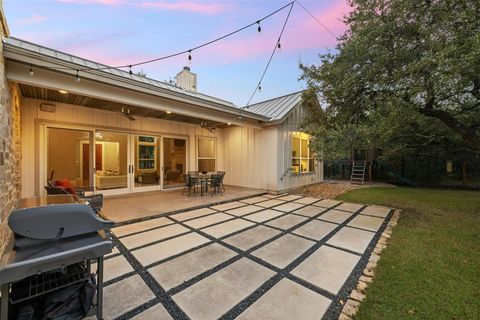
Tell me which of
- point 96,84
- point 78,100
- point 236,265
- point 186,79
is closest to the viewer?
point 236,265

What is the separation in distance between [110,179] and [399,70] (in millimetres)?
8723

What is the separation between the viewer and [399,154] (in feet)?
33.7

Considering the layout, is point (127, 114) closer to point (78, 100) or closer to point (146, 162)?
point (78, 100)

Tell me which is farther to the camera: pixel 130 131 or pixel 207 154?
pixel 207 154

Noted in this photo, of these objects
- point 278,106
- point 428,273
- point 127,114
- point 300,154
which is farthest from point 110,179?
point 428,273

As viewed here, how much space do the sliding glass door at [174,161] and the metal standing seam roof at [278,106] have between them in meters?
3.39

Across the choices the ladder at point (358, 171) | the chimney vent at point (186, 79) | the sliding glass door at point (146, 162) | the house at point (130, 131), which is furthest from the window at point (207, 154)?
the ladder at point (358, 171)

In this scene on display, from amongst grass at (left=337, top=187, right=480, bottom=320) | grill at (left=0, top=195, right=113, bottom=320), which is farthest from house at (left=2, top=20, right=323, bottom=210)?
grass at (left=337, top=187, right=480, bottom=320)

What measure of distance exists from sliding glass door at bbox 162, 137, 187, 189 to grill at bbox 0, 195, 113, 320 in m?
6.33

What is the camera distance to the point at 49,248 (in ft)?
4.69

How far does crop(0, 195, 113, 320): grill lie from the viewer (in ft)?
4.13

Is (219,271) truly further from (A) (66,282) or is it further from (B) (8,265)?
(B) (8,265)

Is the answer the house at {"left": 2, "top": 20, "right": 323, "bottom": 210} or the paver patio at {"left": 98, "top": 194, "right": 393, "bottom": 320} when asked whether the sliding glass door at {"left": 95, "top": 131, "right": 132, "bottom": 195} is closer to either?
the house at {"left": 2, "top": 20, "right": 323, "bottom": 210}

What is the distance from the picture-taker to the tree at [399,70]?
3.68m
